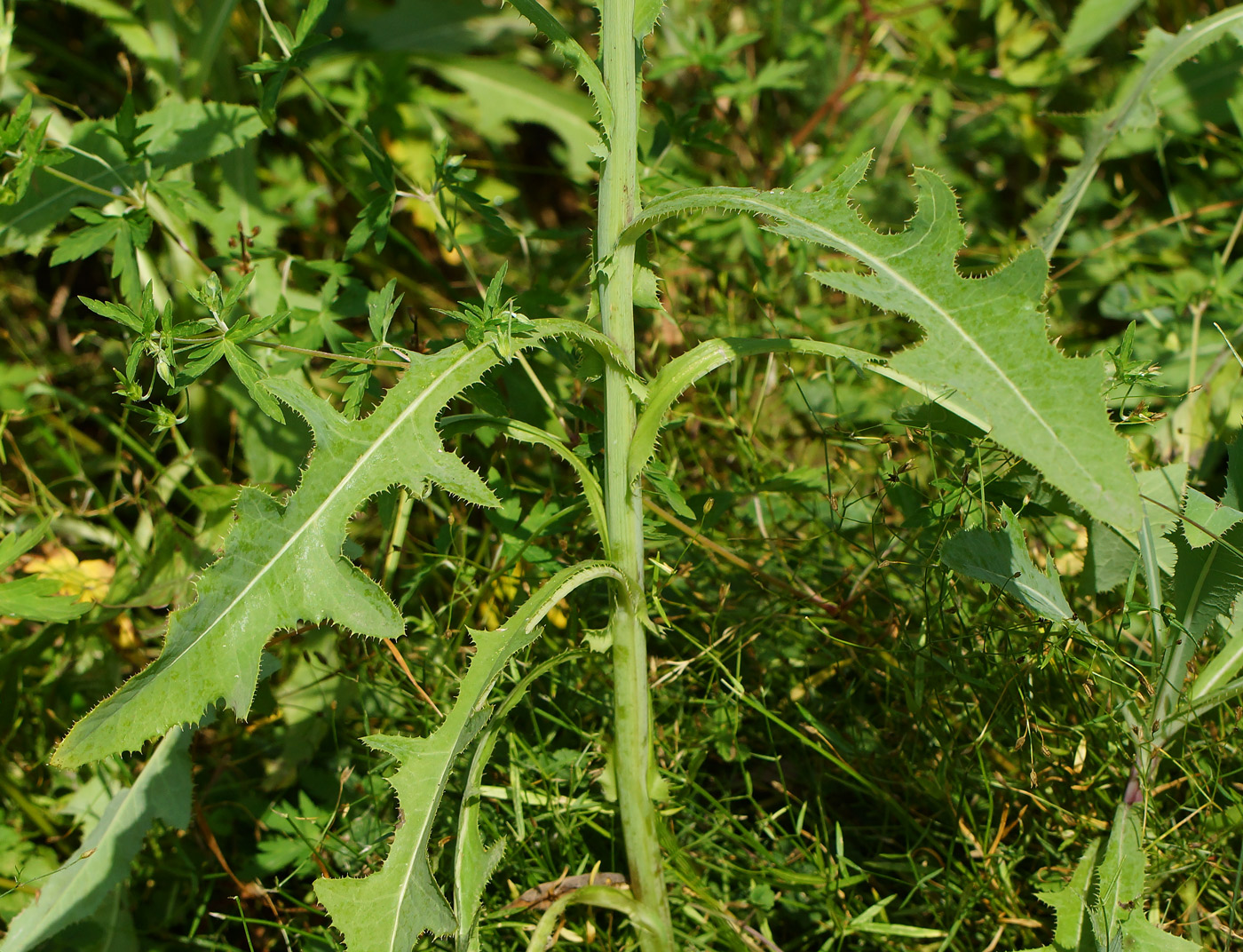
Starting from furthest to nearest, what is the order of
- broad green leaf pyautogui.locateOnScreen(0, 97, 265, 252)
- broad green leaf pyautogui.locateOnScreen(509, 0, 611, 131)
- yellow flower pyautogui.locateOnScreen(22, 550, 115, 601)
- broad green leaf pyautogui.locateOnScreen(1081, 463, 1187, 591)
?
yellow flower pyautogui.locateOnScreen(22, 550, 115, 601) → broad green leaf pyautogui.locateOnScreen(0, 97, 265, 252) → broad green leaf pyautogui.locateOnScreen(1081, 463, 1187, 591) → broad green leaf pyautogui.locateOnScreen(509, 0, 611, 131)

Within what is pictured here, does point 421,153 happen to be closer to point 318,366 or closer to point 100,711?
point 318,366

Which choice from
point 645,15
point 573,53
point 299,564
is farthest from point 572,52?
point 299,564

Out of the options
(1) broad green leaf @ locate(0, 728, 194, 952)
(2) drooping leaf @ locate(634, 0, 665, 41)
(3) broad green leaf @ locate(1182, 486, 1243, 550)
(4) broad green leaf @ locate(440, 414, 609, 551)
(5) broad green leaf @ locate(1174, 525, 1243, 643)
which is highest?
(2) drooping leaf @ locate(634, 0, 665, 41)

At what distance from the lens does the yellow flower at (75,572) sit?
242 cm

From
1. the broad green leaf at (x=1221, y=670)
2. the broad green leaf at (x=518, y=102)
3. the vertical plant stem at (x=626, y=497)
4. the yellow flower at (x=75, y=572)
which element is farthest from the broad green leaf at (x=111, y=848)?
the broad green leaf at (x=518, y=102)

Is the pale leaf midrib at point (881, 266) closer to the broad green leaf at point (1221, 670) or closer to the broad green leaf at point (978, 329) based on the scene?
the broad green leaf at point (978, 329)

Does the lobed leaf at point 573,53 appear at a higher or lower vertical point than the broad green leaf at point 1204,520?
higher

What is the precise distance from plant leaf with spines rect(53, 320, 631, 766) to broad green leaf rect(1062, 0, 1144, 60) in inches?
101

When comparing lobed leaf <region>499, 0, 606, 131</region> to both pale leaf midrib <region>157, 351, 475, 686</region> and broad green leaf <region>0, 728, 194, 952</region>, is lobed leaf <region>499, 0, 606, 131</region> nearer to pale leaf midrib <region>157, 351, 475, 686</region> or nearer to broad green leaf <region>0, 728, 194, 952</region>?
pale leaf midrib <region>157, 351, 475, 686</region>

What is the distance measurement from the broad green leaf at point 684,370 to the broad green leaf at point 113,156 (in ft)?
4.74

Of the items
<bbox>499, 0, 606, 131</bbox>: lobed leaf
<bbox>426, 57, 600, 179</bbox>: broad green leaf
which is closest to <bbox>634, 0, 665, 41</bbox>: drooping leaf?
<bbox>499, 0, 606, 131</bbox>: lobed leaf

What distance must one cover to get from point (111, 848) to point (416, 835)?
97 cm

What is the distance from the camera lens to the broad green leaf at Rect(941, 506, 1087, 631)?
166cm

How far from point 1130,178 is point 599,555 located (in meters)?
2.57
